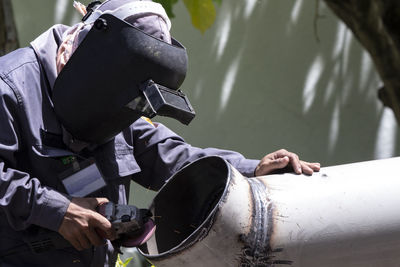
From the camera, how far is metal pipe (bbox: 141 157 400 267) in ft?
7.75

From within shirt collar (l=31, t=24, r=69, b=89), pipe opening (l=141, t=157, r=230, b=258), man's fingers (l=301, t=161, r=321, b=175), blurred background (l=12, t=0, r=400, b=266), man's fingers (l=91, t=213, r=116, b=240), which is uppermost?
shirt collar (l=31, t=24, r=69, b=89)

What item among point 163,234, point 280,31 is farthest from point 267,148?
point 163,234

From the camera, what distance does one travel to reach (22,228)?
2.56 metres

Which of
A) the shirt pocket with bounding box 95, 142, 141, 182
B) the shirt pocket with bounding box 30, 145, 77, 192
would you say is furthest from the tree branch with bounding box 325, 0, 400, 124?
the shirt pocket with bounding box 30, 145, 77, 192

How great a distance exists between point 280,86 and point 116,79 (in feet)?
9.88

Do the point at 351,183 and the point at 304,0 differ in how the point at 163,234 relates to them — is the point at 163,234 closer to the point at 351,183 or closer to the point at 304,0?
the point at 351,183

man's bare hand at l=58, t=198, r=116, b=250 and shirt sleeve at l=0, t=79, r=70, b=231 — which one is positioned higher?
shirt sleeve at l=0, t=79, r=70, b=231

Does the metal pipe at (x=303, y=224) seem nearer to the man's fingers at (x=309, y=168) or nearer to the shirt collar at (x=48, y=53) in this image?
the man's fingers at (x=309, y=168)

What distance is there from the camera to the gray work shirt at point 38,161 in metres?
2.52

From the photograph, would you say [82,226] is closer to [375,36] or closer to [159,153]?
[159,153]

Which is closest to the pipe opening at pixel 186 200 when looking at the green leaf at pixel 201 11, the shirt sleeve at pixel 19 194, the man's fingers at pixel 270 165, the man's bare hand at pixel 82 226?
the man's fingers at pixel 270 165

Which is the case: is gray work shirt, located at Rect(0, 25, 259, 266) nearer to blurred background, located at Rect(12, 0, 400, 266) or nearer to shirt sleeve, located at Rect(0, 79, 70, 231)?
shirt sleeve, located at Rect(0, 79, 70, 231)

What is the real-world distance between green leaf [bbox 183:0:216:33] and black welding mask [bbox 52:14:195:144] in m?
1.06

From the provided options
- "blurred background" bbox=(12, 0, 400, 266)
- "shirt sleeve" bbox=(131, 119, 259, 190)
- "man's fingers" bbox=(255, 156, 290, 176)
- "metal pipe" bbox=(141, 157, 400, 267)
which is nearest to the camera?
"metal pipe" bbox=(141, 157, 400, 267)
